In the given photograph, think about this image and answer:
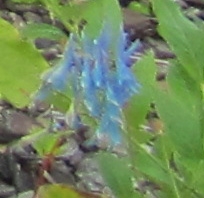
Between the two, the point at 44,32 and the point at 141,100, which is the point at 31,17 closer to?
the point at 44,32

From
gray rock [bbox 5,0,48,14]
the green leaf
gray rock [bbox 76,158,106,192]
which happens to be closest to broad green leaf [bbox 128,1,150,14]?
gray rock [bbox 5,0,48,14]

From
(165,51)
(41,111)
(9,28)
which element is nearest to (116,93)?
(9,28)

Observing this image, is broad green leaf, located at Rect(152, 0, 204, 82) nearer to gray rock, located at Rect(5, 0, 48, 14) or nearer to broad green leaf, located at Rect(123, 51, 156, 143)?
broad green leaf, located at Rect(123, 51, 156, 143)

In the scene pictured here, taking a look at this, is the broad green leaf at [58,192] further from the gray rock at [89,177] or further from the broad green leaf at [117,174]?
the gray rock at [89,177]

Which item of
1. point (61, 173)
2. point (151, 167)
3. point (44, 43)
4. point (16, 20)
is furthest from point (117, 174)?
point (16, 20)

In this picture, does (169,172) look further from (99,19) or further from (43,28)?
(43,28)

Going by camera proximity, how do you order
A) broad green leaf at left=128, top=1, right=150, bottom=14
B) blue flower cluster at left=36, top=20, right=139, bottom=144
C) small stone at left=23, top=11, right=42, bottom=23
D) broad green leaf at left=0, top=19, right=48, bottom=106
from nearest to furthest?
blue flower cluster at left=36, top=20, right=139, bottom=144
broad green leaf at left=0, top=19, right=48, bottom=106
small stone at left=23, top=11, right=42, bottom=23
broad green leaf at left=128, top=1, right=150, bottom=14

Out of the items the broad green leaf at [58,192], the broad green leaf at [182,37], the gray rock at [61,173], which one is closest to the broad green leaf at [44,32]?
the gray rock at [61,173]
